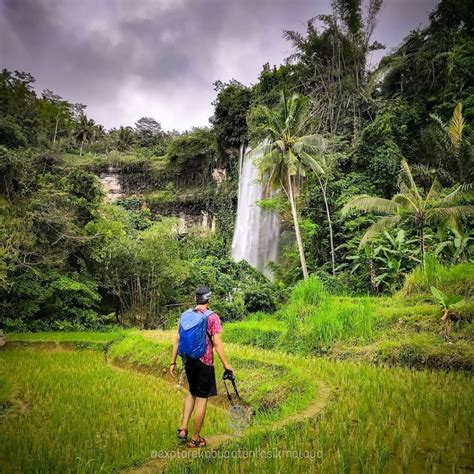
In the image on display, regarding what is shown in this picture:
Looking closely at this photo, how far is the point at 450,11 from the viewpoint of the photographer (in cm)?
2106

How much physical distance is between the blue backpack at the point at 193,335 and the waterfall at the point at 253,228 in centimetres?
2064

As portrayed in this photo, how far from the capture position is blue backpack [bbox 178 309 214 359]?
13.7ft

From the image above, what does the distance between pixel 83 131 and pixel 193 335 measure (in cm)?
4586

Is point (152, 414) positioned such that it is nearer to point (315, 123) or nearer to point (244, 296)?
point (244, 296)

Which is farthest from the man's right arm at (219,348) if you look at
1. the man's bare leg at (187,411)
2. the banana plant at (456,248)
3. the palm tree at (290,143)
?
the palm tree at (290,143)

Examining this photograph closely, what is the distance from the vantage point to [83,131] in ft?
145

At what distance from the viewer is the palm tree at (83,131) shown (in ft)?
145

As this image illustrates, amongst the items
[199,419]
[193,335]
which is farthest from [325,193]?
[199,419]

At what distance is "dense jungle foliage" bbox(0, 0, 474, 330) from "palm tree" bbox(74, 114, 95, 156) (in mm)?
10658

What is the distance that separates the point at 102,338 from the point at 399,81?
911 inches

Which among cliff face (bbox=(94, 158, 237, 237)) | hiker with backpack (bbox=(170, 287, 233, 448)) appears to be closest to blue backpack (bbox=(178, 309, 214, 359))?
hiker with backpack (bbox=(170, 287, 233, 448))

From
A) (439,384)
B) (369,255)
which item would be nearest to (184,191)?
(369,255)

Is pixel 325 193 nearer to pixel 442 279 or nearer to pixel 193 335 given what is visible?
pixel 442 279

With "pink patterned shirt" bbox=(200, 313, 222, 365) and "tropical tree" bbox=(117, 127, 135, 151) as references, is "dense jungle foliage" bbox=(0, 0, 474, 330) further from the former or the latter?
"tropical tree" bbox=(117, 127, 135, 151)
